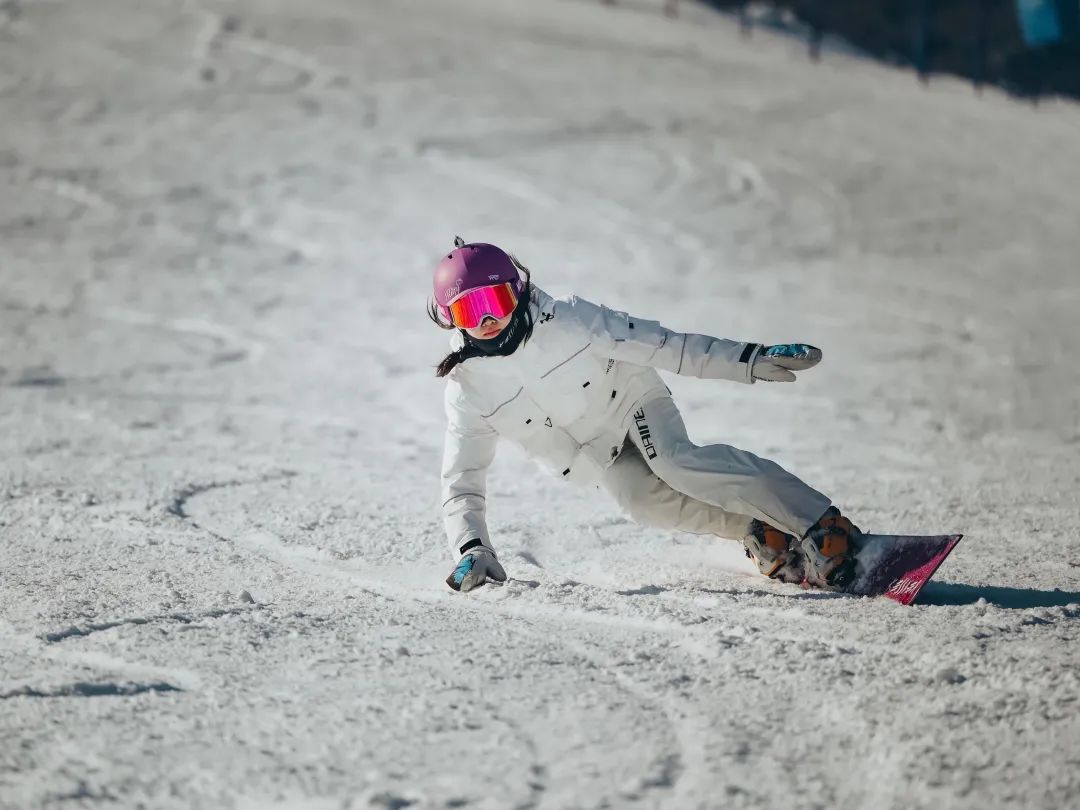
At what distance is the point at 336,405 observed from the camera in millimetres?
8289

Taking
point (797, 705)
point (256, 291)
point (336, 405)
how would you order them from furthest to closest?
point (256, 291), point (336, 405), point (797, 705)

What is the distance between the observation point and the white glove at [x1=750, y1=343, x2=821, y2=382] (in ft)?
14.0

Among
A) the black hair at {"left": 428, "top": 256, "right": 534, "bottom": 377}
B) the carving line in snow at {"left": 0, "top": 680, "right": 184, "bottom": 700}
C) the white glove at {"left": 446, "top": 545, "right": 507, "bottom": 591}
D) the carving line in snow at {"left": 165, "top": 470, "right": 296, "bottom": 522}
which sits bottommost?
the carving line in snow at {"left": 0, "top": 680, "right": 184, "bottom": 700}

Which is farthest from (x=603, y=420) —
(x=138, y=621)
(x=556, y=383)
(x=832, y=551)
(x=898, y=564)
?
(x=138, y=621)

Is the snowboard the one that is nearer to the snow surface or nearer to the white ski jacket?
the snow surface

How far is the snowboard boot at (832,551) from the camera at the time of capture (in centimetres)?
420

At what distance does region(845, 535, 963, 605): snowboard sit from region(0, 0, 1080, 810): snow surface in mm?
124

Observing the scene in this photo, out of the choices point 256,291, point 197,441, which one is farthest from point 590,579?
point 256,291

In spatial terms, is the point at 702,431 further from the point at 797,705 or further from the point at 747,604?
the point at 797,705

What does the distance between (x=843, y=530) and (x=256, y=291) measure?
8412mm

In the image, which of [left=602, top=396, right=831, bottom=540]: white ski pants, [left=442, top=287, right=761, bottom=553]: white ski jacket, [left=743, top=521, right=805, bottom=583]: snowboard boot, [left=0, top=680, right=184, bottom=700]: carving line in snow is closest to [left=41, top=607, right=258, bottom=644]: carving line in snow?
[left=0, top=680, right=184, bottom=700]: carving line in snow

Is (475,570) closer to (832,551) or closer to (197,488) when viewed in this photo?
(832,551)

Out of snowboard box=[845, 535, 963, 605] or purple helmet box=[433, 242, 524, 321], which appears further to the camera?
purple helmet box=[433, 242, 524, 321]

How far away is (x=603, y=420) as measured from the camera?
455cm
